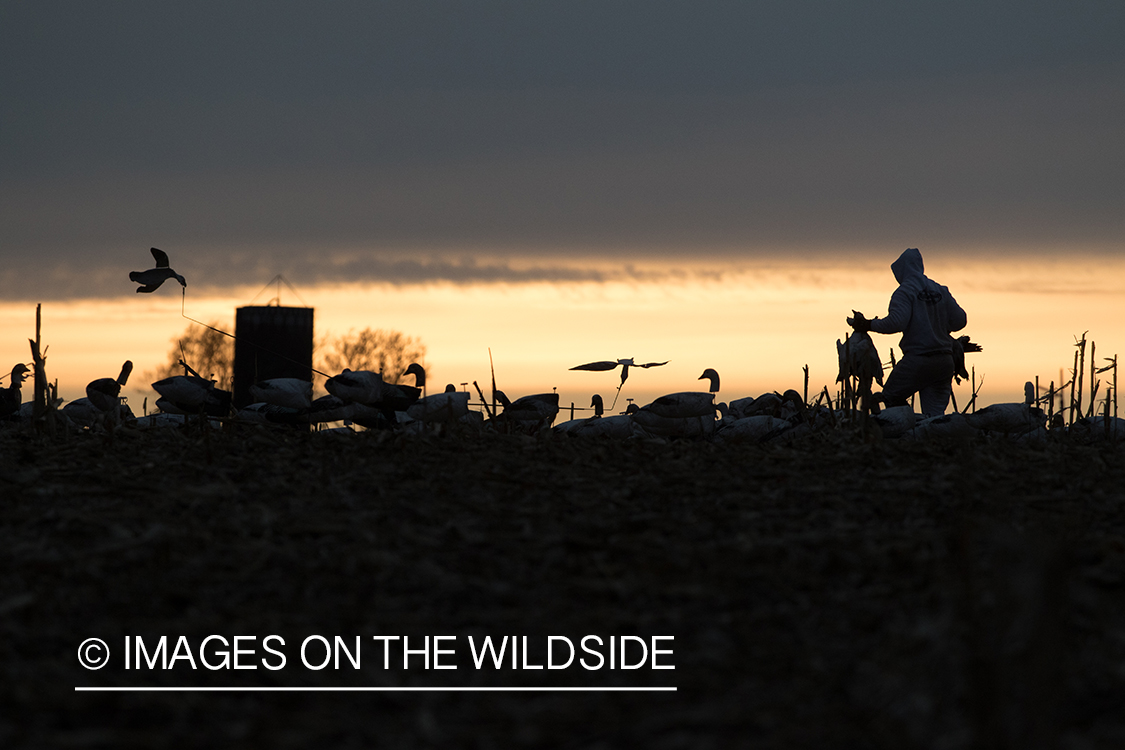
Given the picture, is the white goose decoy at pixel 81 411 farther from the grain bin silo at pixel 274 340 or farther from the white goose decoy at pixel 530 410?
the white goose decoy at pixel 530 410

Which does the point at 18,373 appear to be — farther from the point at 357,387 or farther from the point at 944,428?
the point at 944,428

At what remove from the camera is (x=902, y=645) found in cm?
374

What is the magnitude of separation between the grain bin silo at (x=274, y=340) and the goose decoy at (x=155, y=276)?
64.2 inches

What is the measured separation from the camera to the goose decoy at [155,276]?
32.1 feet

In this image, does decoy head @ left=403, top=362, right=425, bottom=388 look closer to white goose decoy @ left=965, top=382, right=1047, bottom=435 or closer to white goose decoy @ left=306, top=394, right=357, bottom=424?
white goose decoy @ left=306, top=394, right=357, bottom=424

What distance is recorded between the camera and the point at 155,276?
32.4 ft

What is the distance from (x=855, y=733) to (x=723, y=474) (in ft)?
11.2

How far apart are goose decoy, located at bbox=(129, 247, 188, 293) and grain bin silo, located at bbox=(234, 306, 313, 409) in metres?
1.63

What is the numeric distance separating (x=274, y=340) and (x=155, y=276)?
1914 mm

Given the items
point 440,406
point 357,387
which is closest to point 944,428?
point 440,406

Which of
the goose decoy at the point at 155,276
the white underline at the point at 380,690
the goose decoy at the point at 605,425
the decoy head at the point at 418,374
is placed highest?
the goose decoy at the point at 155,276

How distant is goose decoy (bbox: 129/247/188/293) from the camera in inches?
385

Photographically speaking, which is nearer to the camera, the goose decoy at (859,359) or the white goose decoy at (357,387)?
the white goose decoy at (357,387)

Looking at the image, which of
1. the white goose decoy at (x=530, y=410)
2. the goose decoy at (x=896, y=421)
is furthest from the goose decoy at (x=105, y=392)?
the goose decoy at (x=896, y=421)
